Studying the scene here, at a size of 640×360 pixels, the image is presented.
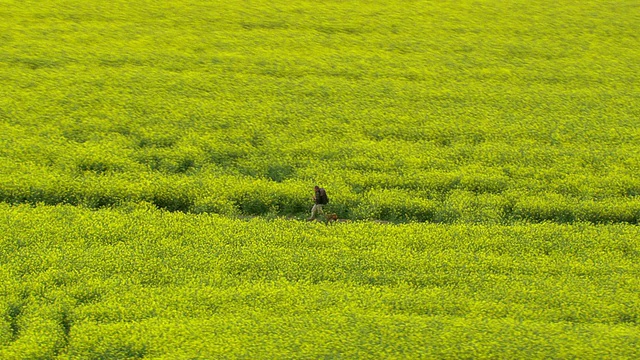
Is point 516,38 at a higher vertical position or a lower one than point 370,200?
higher

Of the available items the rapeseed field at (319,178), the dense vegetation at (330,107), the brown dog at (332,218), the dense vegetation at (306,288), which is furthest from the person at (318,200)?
the dense vegetation at (330,107)

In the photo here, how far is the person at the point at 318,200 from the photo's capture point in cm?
1755

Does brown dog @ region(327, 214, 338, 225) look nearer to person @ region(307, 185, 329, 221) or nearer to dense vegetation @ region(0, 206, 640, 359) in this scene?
person @ region(307, 185, 329, 221)

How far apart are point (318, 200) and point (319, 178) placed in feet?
6.50

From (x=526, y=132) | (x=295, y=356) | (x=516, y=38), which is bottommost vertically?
(x=295, y=356)

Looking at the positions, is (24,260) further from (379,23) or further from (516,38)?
(516,38)

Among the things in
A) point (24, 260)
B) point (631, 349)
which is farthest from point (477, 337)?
point (24, 260)

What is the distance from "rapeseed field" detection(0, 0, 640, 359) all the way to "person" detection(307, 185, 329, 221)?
0.70m

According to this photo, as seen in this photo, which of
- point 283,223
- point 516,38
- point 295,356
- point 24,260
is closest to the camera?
point 295,356

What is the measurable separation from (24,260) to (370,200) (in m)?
8.31

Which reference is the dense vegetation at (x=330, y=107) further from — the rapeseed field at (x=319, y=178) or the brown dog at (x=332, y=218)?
the brown dog at (x=332, y=218)

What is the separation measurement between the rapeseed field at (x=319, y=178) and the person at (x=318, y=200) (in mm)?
699

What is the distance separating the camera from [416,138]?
21922 mm

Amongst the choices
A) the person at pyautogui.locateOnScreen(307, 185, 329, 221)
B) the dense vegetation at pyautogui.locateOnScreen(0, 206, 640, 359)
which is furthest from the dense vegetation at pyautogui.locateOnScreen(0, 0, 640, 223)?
the dense vegetation at pyautogui.locateOnScreen(0, 206, 640, 359)
